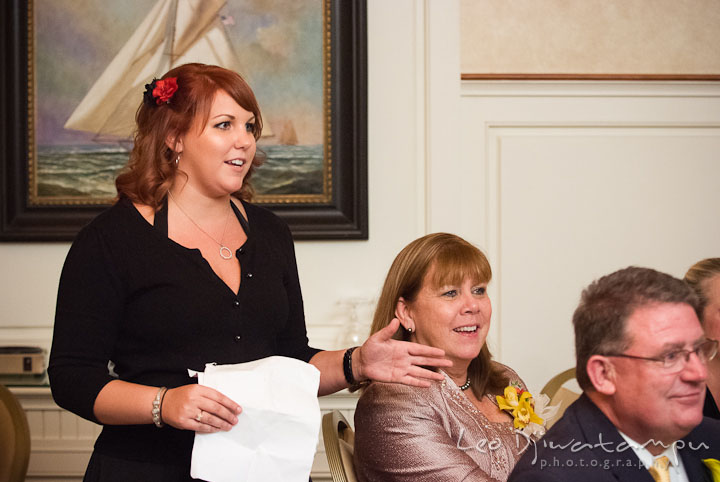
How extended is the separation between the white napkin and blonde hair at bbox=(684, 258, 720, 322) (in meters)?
1.16

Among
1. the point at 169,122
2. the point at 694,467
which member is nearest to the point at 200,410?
the point at 169,122

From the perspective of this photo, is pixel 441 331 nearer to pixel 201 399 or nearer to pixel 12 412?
pixel 201 399

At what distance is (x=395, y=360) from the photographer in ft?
6.14

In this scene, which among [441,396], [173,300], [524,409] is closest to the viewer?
[173,300]

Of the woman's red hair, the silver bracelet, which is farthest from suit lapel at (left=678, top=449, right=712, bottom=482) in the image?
the woman's red hair

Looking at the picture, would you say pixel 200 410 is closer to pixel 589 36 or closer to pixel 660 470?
pixel 660 470

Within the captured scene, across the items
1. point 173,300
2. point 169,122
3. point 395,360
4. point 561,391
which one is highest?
point 169,122

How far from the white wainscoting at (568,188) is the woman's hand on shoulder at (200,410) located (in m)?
2.23

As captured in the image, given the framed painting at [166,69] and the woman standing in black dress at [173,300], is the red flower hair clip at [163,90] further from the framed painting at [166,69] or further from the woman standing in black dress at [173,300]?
the framed painting at [166,69]

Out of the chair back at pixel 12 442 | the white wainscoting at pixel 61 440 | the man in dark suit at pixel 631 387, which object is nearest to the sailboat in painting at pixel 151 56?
the white wainscoting at pixel 61 440

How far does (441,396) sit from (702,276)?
81cm

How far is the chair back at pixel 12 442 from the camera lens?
7.68ft

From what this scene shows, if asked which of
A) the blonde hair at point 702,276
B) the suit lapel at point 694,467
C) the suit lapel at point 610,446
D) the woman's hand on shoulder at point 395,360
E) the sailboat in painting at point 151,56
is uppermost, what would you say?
the sailboat in painting at point 151,56

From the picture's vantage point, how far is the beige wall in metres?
3.66
